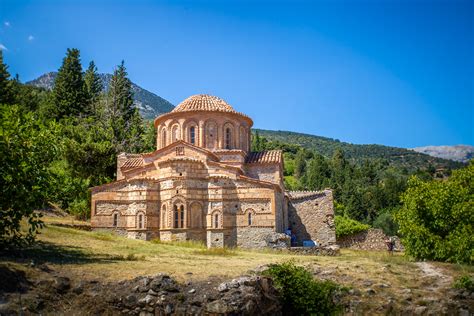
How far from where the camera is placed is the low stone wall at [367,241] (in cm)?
3159

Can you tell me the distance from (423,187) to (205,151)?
1124cm

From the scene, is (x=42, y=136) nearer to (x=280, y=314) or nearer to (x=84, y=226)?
(x=280, y=314)

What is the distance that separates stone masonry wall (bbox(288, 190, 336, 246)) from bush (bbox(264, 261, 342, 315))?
1561cm

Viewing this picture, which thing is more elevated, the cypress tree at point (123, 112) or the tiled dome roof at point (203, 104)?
the cypress tree at point (123, 112)

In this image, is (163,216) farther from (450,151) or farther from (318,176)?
(450,151)

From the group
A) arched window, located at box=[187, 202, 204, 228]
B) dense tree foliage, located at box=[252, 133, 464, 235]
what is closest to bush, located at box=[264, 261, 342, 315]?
arched window, located at box=[187, 202, 204, 228]

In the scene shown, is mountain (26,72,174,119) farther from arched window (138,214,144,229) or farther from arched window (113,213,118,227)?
arched window (138,214,144,229)

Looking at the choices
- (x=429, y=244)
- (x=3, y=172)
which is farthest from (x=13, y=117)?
(x=429, y=244)

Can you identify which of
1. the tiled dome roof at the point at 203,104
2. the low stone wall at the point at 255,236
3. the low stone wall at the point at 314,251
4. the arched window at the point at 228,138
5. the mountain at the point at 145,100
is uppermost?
the mountain at the point at 145,100

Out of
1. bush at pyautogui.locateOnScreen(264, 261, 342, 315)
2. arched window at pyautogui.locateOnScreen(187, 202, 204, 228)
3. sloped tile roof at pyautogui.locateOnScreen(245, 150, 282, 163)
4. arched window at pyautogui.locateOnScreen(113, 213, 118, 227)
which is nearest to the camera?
bush at pyautogui.locateOnScreen(264, 261, 342, 315)

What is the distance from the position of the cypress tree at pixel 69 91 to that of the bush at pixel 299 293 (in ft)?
110

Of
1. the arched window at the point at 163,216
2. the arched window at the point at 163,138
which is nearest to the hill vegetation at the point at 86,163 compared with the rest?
the arched window at the point at 163,216

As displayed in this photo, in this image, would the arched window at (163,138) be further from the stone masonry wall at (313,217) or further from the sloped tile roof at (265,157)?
the stone masonry wall at (313,217)

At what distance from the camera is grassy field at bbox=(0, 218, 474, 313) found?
1214 cm
